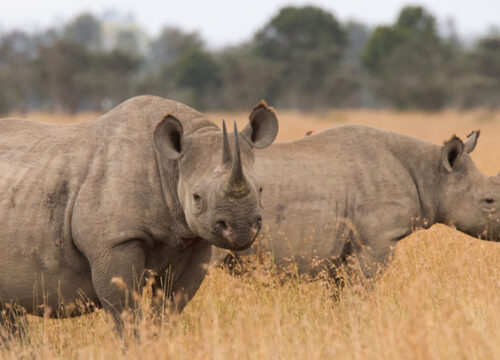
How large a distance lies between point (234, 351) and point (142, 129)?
51.8 inches

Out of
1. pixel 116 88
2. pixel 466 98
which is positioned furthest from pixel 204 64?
pixel 466 98

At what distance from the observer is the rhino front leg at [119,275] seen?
410cm

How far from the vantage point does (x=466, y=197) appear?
245 inches

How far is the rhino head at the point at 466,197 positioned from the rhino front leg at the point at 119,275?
2919 millimetres

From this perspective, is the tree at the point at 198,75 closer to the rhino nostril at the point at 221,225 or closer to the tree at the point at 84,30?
the tree at the point at 84,30

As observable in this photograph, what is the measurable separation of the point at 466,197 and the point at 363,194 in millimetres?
913

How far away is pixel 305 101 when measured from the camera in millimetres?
45406

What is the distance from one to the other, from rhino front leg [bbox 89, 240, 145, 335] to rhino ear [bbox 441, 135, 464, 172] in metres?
2.89

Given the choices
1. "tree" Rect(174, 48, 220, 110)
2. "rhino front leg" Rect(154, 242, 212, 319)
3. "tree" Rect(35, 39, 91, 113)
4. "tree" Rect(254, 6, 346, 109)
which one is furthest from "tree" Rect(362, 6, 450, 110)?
"rhino front leg" Rect(154, 242, 212, 319)

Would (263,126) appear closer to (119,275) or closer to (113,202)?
(113,202)

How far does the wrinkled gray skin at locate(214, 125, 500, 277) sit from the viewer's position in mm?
5738

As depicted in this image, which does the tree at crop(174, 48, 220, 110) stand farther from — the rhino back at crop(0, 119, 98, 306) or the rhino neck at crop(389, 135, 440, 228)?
the rhino back at crop(0, 119, 98, 306)

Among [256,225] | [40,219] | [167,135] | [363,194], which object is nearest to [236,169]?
[256,225]

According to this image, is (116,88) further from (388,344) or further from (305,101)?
(388,344)
